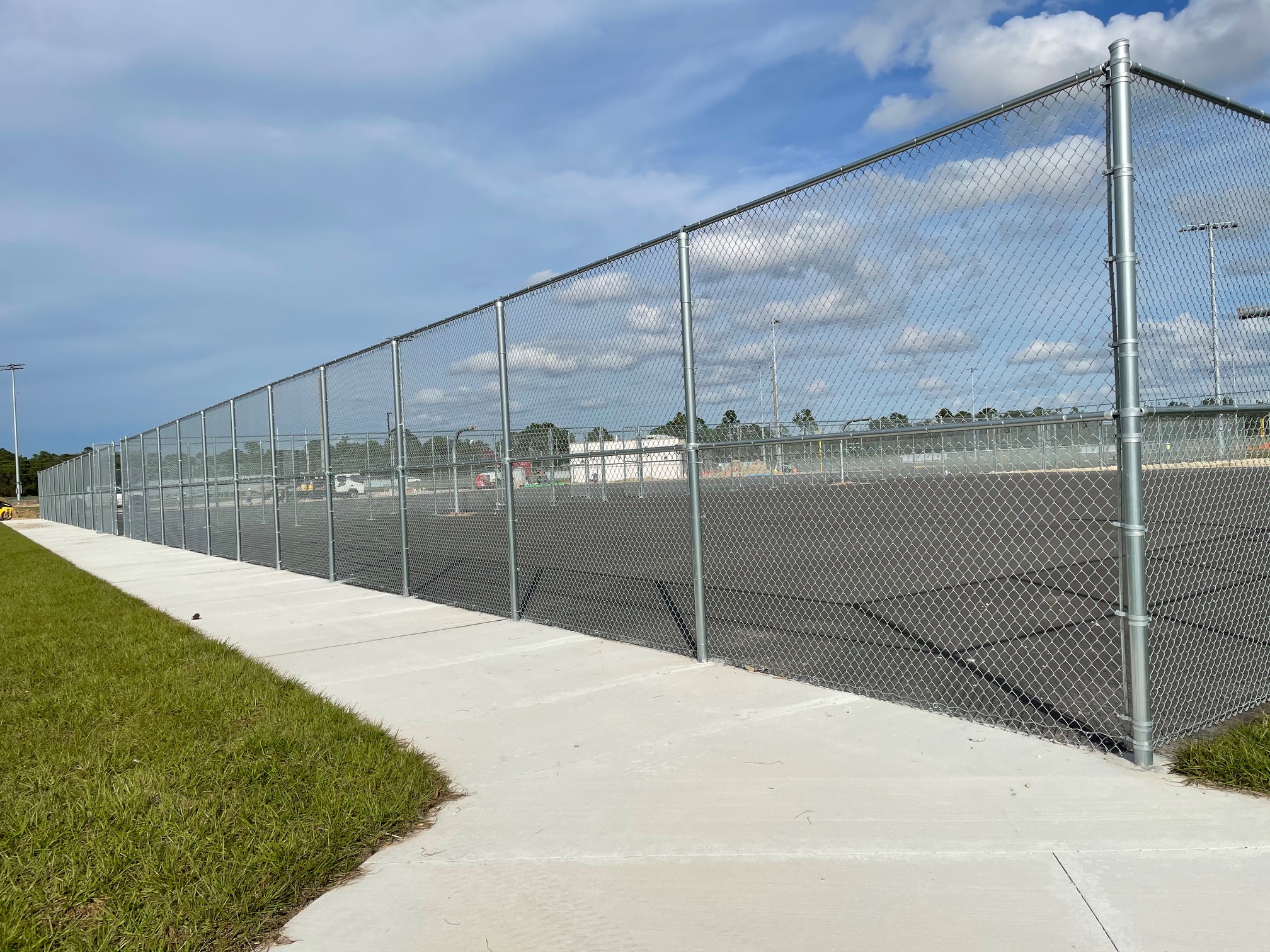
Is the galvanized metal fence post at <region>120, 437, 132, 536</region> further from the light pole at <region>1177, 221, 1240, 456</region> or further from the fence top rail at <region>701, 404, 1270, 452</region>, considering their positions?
the light pole at <region>1177, 221, 1240, 456</region>

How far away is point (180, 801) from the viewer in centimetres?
364

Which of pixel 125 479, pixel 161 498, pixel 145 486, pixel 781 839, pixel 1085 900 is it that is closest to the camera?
pixel 1085 900

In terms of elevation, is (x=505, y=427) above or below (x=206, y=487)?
above

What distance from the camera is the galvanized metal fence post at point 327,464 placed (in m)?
11.8

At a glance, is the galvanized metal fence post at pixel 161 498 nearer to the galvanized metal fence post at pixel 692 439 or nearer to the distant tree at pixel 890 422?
the galvanized metal fence post at pixel 692 439

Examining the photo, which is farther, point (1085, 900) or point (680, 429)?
point (680, 429)

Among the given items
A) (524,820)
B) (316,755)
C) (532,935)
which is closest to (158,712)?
(316,755)

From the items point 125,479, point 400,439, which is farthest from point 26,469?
point 400,439

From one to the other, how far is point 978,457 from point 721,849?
365cm

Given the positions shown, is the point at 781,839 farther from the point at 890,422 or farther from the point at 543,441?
the point at 543,441

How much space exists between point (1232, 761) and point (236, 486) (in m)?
15.0

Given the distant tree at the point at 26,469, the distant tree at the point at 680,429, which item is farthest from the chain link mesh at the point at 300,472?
the distant tree at the point at 26,469

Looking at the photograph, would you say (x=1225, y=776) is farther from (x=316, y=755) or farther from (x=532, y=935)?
(x=316, y=755)

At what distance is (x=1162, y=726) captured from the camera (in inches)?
164
